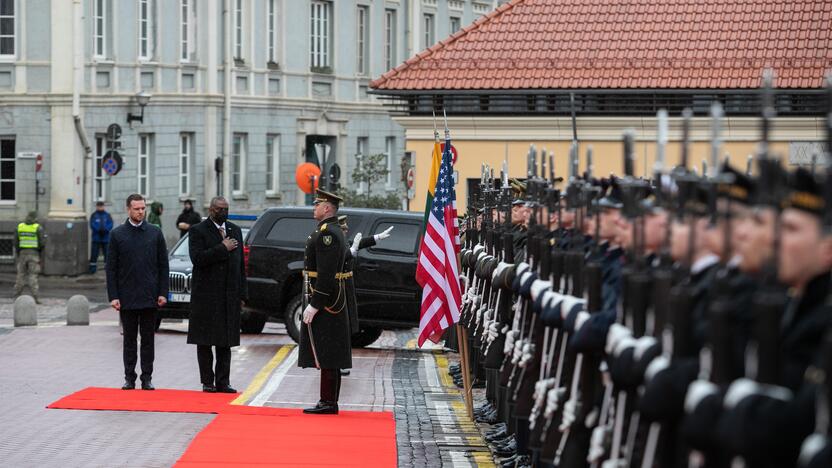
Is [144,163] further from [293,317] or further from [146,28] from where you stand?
[293,317]

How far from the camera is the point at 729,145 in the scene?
85.6ft

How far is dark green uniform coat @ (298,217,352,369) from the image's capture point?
13898mm

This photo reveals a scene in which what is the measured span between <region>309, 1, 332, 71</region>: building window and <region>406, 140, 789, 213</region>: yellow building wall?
76.7 ft

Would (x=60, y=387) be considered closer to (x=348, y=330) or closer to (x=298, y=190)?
(x=348, y=330)

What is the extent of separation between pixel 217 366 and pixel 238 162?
31117 mm

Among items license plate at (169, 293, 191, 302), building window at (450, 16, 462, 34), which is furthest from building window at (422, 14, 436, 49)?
license plate at (169, 293, 191, 302)

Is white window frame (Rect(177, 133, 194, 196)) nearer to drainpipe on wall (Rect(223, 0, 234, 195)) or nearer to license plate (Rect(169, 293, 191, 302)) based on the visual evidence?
drainpipe on wall (Rect(223, 0, 234, 195))

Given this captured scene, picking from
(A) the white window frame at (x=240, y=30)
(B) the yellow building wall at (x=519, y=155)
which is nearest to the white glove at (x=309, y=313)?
(B) the yellow building wall at (x=519, y=155)

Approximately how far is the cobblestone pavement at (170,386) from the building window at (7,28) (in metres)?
15.2

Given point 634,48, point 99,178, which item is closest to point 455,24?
point 99,178

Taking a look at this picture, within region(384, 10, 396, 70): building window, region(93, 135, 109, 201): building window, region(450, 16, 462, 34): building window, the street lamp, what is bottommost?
region(93, 135, 109, 201): building window

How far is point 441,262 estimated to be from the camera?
15.5 m

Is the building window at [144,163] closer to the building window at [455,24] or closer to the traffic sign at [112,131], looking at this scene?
the traffic sign at [112,131]

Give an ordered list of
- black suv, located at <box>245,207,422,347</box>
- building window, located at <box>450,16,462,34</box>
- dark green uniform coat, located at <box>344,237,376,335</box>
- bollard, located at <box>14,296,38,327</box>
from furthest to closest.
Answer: building window, located at <box>450,16,462,34</box>, bollard, located at <box>14,296,38,327</box>, black suv, located at <box>245,207,422,347</box>, dark green uniform coat, located at <box>344,237,376,335</box>
